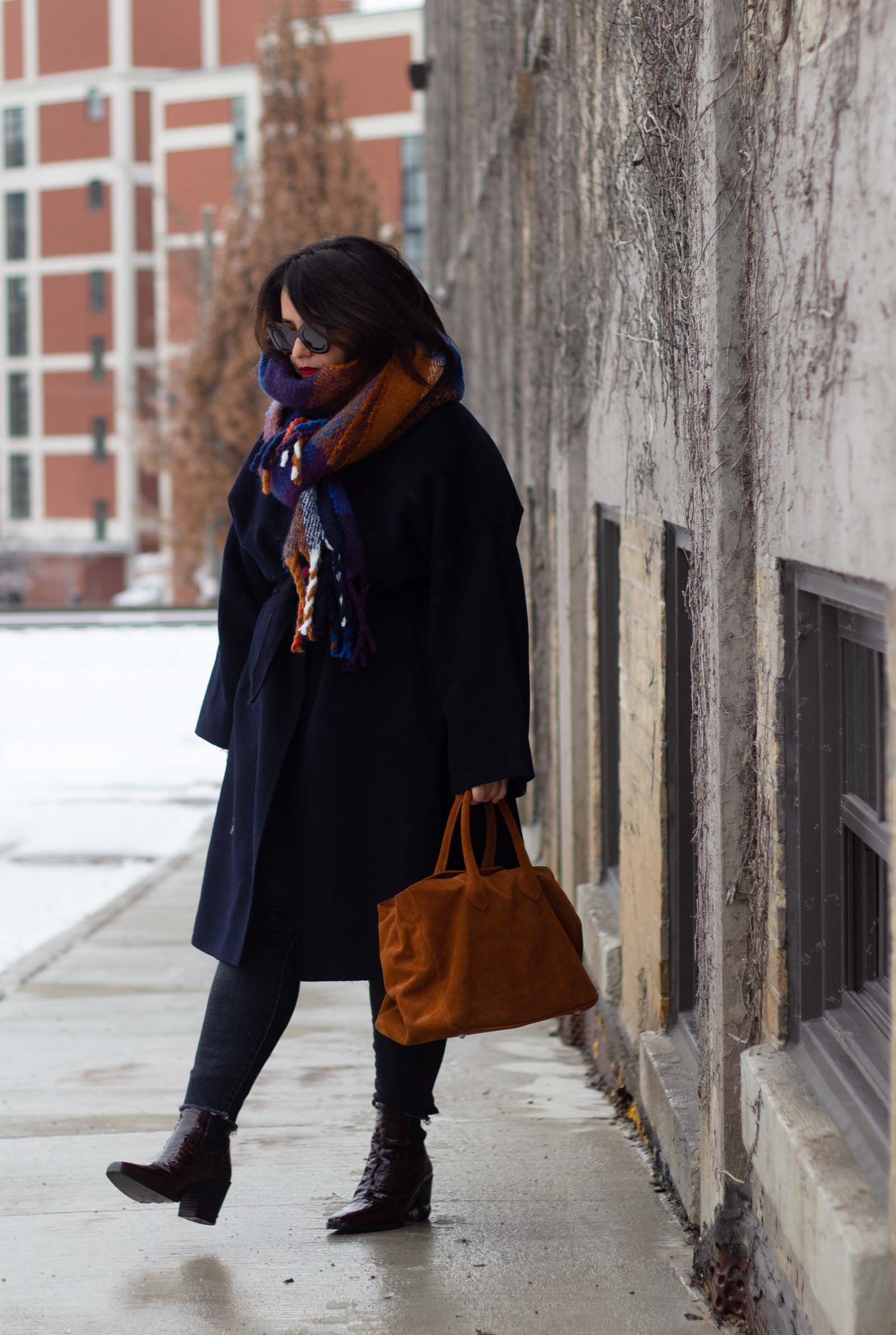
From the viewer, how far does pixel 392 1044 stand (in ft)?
10.9

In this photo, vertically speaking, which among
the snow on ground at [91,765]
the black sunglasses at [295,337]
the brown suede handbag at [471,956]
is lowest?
the snow on ground at [91,765]

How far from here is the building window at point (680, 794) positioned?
3.75 metres

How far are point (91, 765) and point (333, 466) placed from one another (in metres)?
14.9

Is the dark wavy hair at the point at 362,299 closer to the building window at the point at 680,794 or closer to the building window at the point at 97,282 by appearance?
the building window at the point at 680,794

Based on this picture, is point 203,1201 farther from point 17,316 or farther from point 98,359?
point 17,316

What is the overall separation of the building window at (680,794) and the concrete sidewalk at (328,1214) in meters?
0.43

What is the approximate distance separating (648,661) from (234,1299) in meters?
1.75

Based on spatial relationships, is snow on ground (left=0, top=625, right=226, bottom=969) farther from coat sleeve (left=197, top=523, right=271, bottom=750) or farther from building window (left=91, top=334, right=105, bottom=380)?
building window (left=91, top=334, right=105, bottom=380)

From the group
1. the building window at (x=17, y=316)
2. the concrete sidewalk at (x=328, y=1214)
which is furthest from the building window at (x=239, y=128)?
the concrete sidewalk at (x=328, y=1214)

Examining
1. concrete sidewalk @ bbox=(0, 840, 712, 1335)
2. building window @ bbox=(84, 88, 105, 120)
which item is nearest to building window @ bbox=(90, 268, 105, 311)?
building window @ bbox=(84, 88, 105, 120)

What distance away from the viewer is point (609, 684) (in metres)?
5.18

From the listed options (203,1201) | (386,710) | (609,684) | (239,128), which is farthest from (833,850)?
(239,128)

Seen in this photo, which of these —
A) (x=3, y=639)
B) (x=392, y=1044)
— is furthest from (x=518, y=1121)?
(x=3, y=639)

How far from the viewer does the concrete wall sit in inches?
83.4
